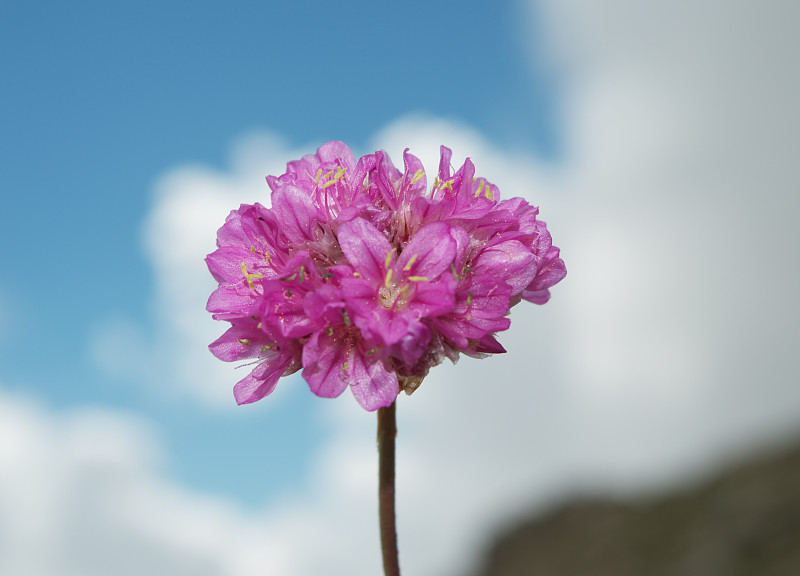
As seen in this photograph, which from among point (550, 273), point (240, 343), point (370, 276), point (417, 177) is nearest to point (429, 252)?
point (370, 276)

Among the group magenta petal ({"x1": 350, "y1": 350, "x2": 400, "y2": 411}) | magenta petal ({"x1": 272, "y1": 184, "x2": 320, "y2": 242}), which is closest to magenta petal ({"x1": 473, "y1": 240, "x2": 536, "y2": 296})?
magenta petal ({"x1": 350, "y1": 350, "x2": 400, "y2": 411})

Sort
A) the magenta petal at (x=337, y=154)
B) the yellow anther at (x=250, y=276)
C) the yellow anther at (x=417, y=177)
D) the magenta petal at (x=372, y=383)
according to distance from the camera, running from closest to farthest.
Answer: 1. the magenta petal at (x=372, y=383)
2. the yellow anther at (x=250, y=276)
3. the yellow anther at (x=417, y=177)
4. the magenta petal at (x=337, y=154)

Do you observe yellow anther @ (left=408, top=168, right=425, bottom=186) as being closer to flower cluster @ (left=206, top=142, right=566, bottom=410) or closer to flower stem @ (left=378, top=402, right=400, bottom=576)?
flower cluster @ (left=206, top=142, right=566, bottom=410)

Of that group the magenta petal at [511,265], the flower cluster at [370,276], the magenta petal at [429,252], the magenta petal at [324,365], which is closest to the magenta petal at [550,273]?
the flower cluster at [370,276]

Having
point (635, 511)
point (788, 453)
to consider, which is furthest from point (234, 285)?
point (635, 511)

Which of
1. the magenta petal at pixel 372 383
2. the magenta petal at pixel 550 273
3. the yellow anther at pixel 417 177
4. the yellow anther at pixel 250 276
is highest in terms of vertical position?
the yellow anther at pixel 417 177

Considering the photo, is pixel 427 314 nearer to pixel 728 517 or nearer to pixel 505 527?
pixel 728 517

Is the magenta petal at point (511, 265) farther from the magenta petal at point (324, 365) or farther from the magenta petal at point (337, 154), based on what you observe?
the magenta petal at point (337, 154)
